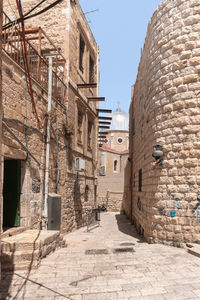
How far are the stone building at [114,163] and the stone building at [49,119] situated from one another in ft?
19.3

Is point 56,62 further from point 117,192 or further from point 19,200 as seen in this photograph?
point 117,192

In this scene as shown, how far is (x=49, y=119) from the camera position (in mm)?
8281

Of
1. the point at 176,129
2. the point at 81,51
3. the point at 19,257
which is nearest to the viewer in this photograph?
the point at 19,257

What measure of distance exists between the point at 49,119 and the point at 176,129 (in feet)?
13.2

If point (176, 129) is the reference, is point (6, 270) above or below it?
below

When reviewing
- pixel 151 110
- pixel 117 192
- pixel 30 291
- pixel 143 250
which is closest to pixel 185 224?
pixel 143 250

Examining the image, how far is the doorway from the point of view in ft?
22.4

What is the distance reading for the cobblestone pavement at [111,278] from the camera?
334 centimetres

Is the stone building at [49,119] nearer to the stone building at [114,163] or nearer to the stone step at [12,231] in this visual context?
the stone step at [12,231]

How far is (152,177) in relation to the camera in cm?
715

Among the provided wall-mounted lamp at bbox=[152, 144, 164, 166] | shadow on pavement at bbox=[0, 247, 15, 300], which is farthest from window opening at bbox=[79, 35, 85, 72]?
shadow on pavement at bbox=[0, 247, 15, 300]

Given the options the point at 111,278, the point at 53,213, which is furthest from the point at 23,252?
the point at 53,213

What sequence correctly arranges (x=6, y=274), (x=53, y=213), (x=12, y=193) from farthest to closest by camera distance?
1. (x=53, y=213)
2. (x=12, y=193)
3. (x=6, y=274)

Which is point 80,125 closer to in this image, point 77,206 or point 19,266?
point 77,206
